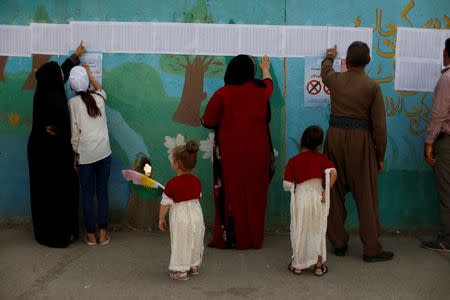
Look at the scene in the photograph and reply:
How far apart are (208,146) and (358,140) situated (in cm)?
159

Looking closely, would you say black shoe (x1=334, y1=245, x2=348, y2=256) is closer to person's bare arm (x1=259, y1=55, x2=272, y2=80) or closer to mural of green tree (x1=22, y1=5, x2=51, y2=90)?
person's bare arm (x1=259, y1=55, x2=272, y2=80)

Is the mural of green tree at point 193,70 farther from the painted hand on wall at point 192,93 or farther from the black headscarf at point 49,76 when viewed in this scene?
the black headscarf at point 49,76

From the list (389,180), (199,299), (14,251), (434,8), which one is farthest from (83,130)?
(434,8)

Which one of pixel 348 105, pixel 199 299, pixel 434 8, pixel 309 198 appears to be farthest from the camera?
pixel 434 8

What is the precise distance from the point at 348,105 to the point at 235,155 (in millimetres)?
1092

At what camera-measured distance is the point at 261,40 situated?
6.18m

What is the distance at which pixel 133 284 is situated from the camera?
4930 millimetres

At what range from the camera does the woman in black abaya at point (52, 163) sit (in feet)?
18.7

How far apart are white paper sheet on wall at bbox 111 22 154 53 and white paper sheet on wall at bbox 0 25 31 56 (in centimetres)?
87

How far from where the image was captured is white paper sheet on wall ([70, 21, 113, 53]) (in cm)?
626

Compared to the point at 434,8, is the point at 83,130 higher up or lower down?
lower down

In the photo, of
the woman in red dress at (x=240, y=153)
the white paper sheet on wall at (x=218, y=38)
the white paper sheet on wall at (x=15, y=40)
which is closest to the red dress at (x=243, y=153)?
the woman in red dress at (x=240, y=153)

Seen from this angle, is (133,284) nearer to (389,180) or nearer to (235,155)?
(235,155)

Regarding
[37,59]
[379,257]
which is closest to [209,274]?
[379,257]
